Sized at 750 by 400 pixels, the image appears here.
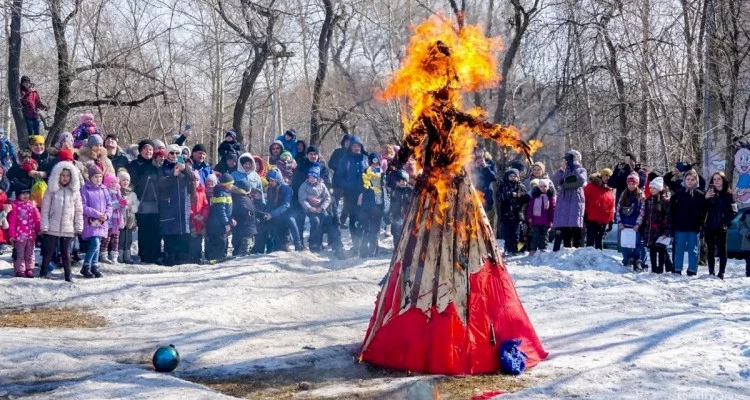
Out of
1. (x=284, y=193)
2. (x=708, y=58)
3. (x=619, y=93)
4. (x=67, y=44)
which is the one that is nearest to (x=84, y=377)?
(x=284, y=193)

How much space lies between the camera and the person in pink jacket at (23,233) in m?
10.2

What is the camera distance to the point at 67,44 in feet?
62.6

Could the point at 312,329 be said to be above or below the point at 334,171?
below

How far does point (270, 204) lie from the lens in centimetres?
1384

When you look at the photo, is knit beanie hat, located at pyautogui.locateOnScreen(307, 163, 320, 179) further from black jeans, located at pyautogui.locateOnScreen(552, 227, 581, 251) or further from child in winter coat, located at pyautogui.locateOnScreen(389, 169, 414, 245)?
black jeans, located at pyautogui.locateOnScreen(552, 227, 581, 251)

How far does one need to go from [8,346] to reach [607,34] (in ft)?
50.2

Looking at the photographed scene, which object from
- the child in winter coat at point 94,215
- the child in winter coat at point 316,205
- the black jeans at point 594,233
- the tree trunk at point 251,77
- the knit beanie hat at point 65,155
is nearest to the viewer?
the knit beanie hat at point 65,155

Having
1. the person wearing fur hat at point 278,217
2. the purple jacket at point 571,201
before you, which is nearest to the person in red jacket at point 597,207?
the purple jacket at point 571,201

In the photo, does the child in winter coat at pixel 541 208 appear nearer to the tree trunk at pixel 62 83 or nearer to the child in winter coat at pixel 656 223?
the child in winter coat at pixel 656 223

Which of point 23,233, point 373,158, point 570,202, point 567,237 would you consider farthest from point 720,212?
point 23,233

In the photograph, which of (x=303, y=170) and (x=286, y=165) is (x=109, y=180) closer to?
(x=286, y=165)

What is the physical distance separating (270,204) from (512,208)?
418 centimetres

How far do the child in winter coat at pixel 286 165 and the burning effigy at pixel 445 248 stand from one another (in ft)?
26.3

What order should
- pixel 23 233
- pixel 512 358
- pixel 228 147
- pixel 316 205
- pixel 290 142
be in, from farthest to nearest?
pixel 290 142, pixel 228 147, pixel 316 205, pixel 23 233, pixel 512 358
